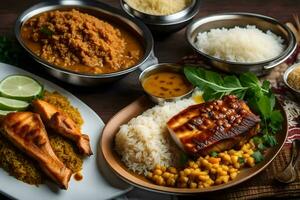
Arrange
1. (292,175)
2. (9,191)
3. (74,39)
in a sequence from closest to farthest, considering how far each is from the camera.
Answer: (9,191)
(292,175)
(74,39)

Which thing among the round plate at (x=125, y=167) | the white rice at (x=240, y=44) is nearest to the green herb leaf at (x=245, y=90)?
the round plate at (x=125, y=167)

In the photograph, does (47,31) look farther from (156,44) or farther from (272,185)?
(272,185)

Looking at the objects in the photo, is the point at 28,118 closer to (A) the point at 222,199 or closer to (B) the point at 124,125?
(B) the point at 124,125

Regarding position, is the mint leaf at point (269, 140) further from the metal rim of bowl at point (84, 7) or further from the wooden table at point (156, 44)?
the metal rim of bowl at point (84, 7)

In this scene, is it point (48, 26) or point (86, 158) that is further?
point (48, 26)

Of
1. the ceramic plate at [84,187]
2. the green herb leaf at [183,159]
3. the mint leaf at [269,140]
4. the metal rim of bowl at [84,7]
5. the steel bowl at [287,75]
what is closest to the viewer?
the ceramic plate at [84,187]

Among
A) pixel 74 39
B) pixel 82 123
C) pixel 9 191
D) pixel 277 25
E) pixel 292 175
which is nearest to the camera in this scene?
pixel 9 191

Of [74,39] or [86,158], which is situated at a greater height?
[74,39]

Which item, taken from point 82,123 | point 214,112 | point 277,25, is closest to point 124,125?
point 82,123
